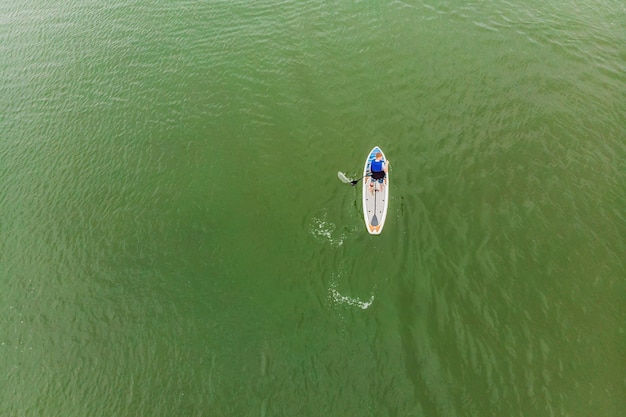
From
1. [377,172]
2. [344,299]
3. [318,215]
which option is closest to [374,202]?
[377,172]

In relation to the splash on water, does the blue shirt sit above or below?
above

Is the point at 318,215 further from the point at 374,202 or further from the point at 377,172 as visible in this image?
the point at 377,172

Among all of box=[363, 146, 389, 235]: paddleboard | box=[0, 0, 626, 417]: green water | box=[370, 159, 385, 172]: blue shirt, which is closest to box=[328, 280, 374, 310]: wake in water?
box=[0, 0, 626, 417]: green water

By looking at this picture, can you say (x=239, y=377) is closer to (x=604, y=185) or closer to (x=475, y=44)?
(x=604, y=185)

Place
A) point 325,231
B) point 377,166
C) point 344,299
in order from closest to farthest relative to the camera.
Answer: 1. point 344,299
2. point 325,231
3. point 377,166

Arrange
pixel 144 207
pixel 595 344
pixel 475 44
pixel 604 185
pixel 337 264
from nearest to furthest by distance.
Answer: pixel 595 344
pixel 337 264
pixel 604 185
pixel 144 207
pixel 475 44

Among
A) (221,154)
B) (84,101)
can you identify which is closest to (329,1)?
(221,154)

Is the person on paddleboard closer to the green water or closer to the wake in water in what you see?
the green water
